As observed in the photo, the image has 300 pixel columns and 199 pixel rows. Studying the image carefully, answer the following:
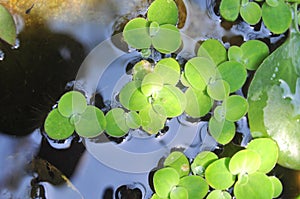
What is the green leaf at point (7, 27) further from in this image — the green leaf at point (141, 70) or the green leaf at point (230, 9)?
the green leaf at point (230, 9)

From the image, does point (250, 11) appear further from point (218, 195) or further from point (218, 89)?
point (218, 195)

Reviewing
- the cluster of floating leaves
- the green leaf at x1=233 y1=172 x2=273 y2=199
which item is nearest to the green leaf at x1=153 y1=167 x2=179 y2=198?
the cluster of floating leaves

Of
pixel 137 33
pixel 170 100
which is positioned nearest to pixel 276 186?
pixel 170 100

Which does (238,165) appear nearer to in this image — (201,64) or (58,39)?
(201,64)

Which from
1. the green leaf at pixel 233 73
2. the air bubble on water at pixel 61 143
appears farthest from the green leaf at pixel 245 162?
the air bubble on water at pixel 61 143

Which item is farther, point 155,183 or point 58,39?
point 58,39

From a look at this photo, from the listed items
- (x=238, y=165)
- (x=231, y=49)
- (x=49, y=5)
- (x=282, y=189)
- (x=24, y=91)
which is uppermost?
(x=49, y=5)

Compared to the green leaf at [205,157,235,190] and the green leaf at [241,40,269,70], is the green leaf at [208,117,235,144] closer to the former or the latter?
the green leaf at [205,157,235,190]

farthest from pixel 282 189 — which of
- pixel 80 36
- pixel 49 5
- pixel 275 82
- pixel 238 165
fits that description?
pixel 49 5
